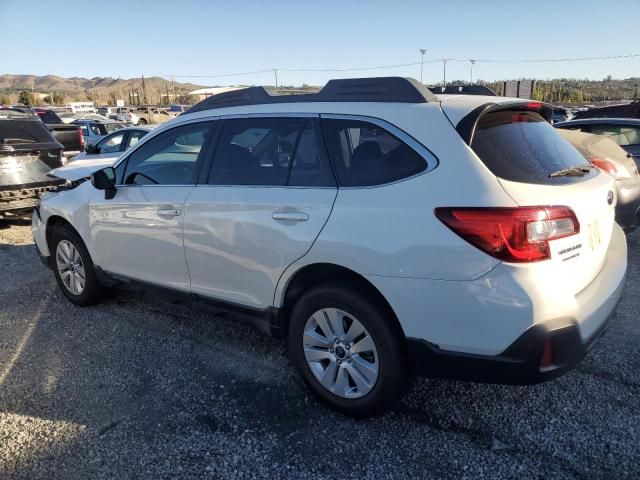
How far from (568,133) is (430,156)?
4782 millimetres

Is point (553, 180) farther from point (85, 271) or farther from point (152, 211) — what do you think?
point (85, 271)

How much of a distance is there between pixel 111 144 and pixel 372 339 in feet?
33.5

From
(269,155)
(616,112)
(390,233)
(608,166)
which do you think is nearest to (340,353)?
(390,233)

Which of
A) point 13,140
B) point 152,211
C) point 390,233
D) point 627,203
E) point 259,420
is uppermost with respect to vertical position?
point 13,140

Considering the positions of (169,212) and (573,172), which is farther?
(169,212)

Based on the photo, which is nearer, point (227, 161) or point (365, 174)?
point (365, 174)

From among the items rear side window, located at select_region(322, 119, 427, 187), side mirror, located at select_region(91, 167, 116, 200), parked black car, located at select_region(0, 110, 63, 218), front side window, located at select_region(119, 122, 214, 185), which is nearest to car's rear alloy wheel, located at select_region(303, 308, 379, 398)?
rear side window, located at select_region(322, 119, 427, 187)

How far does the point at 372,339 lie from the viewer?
2.63 metres

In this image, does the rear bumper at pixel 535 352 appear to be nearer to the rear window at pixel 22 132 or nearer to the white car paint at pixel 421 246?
the white car paint at pixel 421 246

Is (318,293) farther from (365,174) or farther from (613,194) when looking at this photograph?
(613,194)

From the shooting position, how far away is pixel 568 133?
21.0ft

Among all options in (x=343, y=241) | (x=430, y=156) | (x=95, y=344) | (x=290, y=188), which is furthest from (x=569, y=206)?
Result: (x=95, y=344)

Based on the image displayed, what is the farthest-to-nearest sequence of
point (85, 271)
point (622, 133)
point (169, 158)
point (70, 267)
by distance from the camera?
point (622, 133) < point (70, 267) < point (85, 271) < point (169, 158)

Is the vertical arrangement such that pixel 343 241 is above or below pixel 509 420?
above
